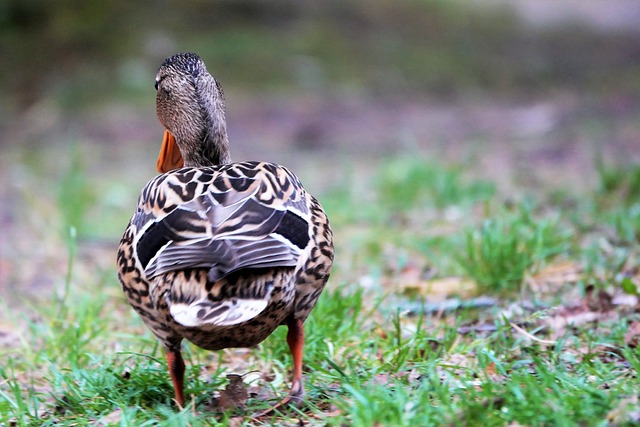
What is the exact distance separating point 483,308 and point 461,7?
354 inches

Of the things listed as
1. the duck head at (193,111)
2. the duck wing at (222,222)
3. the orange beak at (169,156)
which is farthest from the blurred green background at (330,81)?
the duck wing at (222,222)

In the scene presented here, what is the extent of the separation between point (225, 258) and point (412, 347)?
3.99 feet

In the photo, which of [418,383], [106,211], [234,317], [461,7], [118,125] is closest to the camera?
[234,317]

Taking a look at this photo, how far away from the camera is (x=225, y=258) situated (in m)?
3.10

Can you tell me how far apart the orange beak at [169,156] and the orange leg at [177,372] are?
1394 mm

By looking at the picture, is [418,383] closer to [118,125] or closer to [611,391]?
[611,391]

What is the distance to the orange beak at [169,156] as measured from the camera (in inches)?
185

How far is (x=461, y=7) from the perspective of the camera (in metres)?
13.0

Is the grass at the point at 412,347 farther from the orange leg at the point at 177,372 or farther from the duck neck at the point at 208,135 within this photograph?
the duck neck at the point at 208,135


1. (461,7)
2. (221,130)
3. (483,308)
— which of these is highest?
(461,7)

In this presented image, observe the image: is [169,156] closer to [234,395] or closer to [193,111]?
[193,111]

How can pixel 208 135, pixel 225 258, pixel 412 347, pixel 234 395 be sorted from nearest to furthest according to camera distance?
pixel 225 258, pixel 234 395, pixel 412 347, pixel 208 135

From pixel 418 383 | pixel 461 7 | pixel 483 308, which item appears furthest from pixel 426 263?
pixel 461 7

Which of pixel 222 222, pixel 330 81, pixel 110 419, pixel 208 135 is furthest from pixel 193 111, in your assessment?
pixel 330 81
